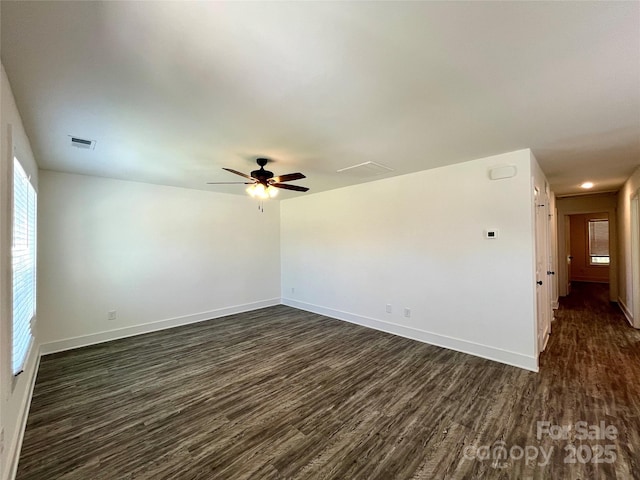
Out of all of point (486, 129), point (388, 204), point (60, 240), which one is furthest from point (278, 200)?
point (486, 129)

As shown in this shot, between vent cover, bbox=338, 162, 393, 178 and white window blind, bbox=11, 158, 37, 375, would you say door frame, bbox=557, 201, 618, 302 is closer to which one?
vent cover, bbox=338, 162, 393, 178

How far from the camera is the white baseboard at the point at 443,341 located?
10.8 ft

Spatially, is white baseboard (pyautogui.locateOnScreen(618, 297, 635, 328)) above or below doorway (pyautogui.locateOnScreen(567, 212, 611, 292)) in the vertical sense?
below

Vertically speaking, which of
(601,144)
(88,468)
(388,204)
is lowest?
(88,468)

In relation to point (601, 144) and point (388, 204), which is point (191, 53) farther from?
point (601, 144)

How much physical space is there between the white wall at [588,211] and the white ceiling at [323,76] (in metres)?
4.82

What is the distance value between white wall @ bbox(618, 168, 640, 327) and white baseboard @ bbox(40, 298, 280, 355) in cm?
715

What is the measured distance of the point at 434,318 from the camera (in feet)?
13.4

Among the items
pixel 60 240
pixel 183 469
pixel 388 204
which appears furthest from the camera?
pixel 388 204

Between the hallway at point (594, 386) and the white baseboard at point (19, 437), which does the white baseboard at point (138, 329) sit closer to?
the white baseboard at point (19, 437)

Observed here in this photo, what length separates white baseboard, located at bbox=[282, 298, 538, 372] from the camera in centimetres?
329

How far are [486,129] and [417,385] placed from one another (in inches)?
108

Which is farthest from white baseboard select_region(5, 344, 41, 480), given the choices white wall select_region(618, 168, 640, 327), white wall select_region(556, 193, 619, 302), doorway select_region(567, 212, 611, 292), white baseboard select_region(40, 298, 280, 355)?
doorway select_region(567, 212, 611, 292)

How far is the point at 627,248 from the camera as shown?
5043mm
